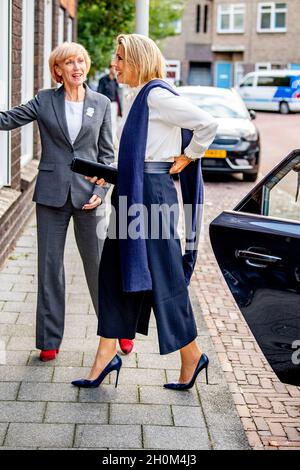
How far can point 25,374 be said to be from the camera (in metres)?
4.98

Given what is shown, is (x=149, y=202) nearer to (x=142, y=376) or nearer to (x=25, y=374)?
(x=142, y=376)

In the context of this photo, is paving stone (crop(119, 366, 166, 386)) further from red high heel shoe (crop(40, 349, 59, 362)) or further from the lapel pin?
the lapel pin

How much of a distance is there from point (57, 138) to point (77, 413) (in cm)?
159

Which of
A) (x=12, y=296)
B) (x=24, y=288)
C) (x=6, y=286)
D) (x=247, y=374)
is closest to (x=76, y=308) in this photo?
(x=12, y=296)

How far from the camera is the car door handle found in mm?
3865

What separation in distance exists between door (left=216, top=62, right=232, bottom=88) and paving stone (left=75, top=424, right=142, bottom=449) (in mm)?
58169

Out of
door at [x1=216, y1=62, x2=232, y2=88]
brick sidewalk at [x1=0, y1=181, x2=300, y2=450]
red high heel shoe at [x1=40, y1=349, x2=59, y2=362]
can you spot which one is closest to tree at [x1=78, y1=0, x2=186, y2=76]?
brick sidewalk at [x1=0, y1=181, x2=300, y2=450]

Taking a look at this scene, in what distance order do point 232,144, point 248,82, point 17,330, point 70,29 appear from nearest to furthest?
point 17,330 → point 232,144 → point 70,29 → point 248,82

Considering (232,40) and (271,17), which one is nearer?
(271,17)

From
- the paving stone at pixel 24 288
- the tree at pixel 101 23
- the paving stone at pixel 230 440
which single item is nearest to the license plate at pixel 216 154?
the paving stone at pixel 24 288

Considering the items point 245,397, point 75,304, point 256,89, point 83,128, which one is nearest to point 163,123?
point 83,128

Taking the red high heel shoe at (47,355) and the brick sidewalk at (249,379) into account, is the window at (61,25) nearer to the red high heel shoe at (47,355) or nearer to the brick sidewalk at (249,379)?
the brick sidewalk at (249,379)

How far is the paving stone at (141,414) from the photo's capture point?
14.3 ft

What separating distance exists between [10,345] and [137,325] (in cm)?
109
